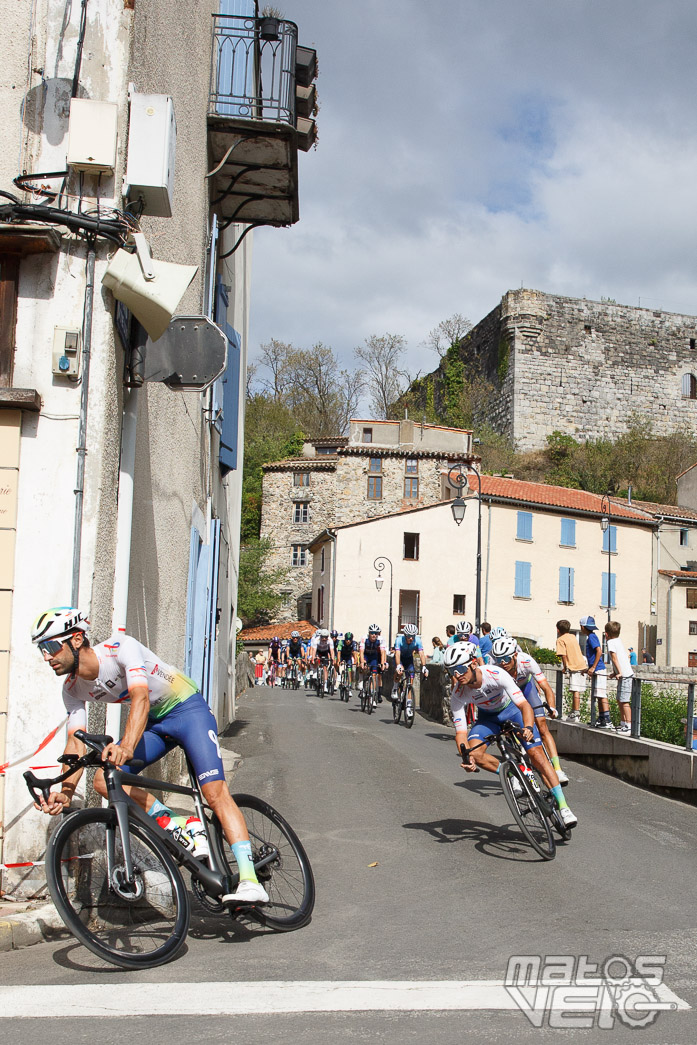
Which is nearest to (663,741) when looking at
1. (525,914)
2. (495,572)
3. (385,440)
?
(525,914)

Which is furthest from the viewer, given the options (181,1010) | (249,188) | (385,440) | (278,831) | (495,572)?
(385,440)

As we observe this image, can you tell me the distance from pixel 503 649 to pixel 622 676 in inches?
230

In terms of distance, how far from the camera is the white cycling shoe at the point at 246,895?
504 centimetres

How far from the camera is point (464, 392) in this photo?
69.8 metres

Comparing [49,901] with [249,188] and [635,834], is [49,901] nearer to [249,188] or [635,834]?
[635,834]

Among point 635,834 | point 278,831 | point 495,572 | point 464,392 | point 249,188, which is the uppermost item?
point 464,392

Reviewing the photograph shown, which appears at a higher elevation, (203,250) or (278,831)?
(203,250)

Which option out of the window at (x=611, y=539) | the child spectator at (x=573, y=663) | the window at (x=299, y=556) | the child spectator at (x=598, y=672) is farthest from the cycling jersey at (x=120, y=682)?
the window at (x=299, y=556)

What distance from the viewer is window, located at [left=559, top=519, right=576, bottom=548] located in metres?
49.0

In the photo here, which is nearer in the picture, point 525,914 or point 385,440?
point 525,914

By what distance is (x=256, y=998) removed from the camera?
434cm

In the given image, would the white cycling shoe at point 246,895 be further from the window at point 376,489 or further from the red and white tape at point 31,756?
the window at point 376,489

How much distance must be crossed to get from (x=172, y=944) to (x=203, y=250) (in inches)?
359

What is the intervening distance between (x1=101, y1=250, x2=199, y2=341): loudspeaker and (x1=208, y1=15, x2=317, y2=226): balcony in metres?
5.14
